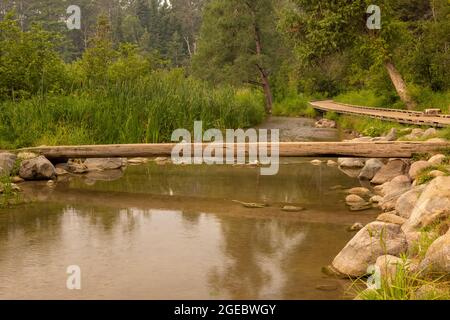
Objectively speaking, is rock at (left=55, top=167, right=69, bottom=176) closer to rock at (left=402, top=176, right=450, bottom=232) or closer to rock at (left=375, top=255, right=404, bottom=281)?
rock at (left=402, top=176, right=450, bottom=232)

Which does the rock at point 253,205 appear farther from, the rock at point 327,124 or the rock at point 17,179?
the rock at point 327,124

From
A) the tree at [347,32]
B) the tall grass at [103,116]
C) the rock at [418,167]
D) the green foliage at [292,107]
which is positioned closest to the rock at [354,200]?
the rock at [418,167]

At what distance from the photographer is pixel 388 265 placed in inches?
173

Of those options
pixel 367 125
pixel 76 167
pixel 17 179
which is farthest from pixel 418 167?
pixel 367 125

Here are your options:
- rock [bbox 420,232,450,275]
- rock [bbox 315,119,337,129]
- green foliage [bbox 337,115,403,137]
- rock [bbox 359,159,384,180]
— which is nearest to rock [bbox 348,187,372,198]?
rock [bbox 359,159,384,180]

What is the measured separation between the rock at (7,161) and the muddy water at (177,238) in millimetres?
558

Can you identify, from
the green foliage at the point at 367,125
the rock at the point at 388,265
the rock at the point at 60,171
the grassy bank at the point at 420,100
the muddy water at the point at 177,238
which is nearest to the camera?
the rock at the point at 388,265

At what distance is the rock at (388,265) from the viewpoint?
4.20m

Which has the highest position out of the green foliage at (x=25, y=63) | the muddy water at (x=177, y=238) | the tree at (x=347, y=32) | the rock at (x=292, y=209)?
the tree at (x=347, y=32)

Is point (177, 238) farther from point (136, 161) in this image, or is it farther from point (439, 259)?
point (136, 161)

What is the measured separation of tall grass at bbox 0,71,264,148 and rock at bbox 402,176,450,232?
806 centimetres

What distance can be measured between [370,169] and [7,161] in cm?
674

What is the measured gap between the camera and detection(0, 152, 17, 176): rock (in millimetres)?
9852

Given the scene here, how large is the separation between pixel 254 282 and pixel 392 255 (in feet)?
4.09
